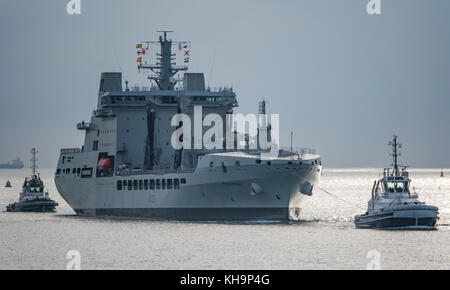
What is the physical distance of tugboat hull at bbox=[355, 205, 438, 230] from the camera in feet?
229

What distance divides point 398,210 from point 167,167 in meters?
24.1

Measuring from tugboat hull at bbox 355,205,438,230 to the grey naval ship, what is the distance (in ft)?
26.8

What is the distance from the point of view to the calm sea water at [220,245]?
55.8 m

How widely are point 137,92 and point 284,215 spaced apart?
808 inches

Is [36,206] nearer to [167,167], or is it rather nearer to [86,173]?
[86,173]

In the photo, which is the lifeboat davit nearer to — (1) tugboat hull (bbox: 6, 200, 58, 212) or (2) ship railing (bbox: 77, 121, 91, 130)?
(2) ship railing (bbox: 77, 121, 91, 130)

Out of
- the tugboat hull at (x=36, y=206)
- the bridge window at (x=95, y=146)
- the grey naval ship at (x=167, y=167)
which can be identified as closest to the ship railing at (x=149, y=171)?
the grey naval ship at (x=167, y=167)

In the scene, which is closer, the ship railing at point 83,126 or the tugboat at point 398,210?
Answer: the tugboat at point 398,210

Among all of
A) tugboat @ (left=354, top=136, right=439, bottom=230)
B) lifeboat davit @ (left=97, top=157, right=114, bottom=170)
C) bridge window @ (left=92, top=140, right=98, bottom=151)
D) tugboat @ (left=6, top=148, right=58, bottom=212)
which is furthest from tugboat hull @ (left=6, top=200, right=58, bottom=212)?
tugboat @ (left=354, top=136, right=439, bottom=230)

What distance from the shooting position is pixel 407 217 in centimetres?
6988

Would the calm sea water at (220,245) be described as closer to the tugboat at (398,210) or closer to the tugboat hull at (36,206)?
the tugboat at (398,210)

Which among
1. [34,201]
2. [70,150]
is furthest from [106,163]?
[34,201]

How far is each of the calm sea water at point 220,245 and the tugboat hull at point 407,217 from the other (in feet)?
3.18

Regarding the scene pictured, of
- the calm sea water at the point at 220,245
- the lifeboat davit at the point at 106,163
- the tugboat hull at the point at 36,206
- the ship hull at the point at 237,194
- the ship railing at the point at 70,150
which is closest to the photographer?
the calm sea water at the point at 220,245
